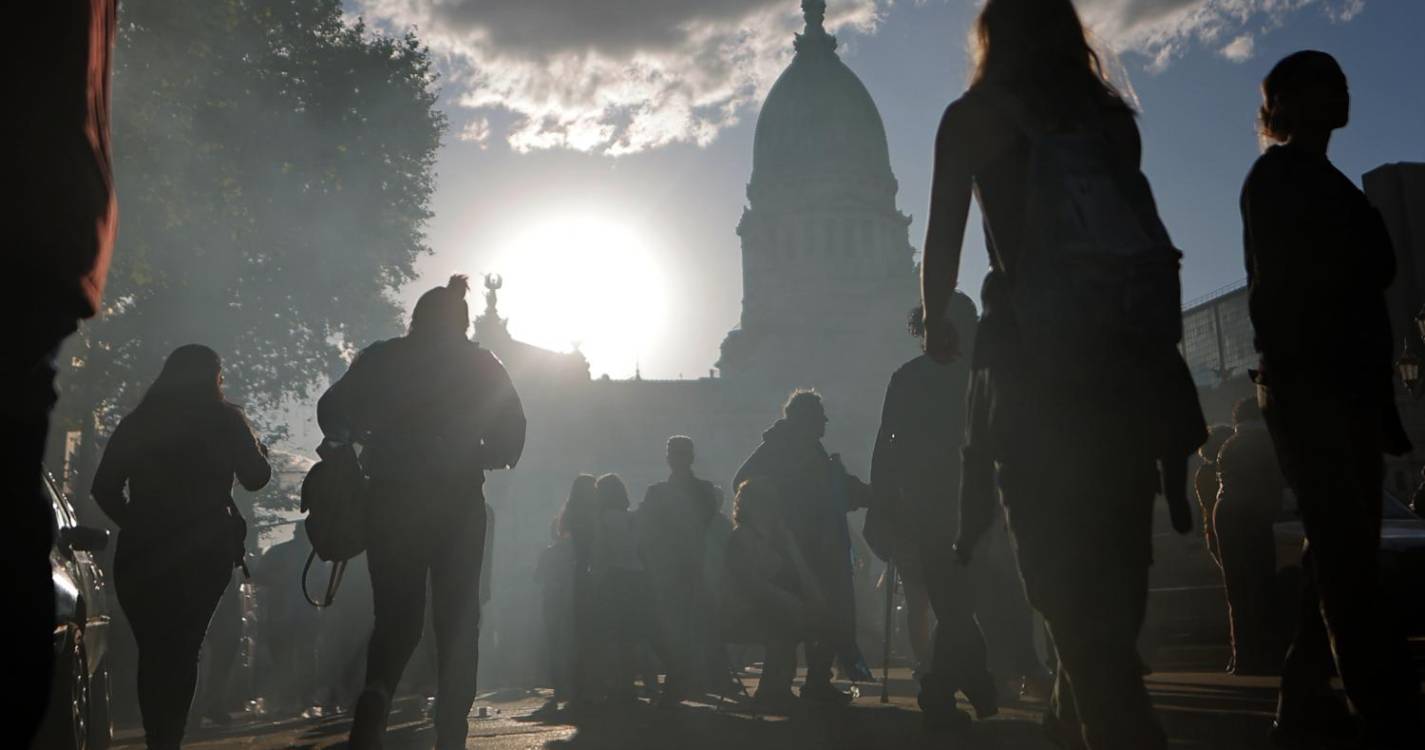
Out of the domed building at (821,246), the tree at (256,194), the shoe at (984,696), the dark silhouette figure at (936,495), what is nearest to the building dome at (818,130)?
the domed building at (821,246)

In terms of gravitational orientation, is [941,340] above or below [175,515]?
above

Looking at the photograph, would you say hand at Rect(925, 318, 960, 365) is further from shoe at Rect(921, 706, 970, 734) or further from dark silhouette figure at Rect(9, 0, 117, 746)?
shoe at Rect(921, 706, 970, 734)

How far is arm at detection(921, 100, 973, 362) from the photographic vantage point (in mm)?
3027

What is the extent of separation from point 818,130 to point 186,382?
72742 millimetres

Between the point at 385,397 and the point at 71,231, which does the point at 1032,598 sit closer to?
the point at 71,231

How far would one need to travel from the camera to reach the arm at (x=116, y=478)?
5.99 meters

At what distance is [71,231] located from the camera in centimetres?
204

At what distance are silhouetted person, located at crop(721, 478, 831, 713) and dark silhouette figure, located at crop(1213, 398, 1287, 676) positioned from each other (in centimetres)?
248

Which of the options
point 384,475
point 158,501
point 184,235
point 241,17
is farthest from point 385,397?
point 241,17

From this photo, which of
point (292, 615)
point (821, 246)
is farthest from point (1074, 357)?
point (821, 246)

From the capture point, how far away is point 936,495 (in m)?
6.69

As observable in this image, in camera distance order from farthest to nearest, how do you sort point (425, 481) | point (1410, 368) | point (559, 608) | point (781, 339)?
point (781, 339) < point (1410, 368) < point (559, 608) < point (425, 481)

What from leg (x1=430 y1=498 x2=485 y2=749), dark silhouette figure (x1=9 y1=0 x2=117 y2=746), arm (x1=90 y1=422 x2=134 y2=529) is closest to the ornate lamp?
leg (x1=430 y1=498 x2=485 y2=749)

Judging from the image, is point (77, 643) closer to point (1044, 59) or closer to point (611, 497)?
point (1044, 59)
